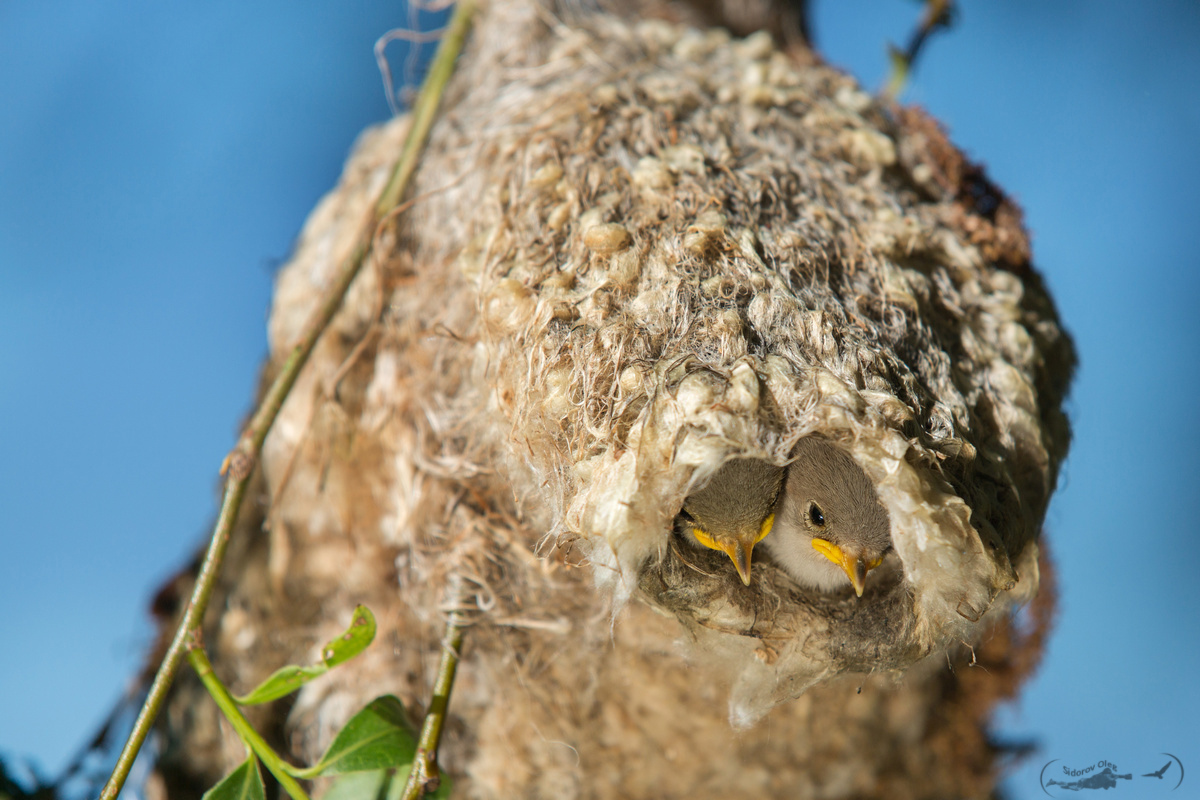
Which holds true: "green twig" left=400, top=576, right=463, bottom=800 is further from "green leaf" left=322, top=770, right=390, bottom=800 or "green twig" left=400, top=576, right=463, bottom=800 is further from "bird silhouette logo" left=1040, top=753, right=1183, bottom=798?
"bird silhouette logo" left=1040, top=753, right=1183, bottom=798

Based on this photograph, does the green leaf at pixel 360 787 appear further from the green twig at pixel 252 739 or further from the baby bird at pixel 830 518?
the baby bird at pixel 830 518

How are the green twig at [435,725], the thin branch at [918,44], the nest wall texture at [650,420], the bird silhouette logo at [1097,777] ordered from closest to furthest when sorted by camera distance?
the nest wall texture at [650,420], the green twig at [435,725], the bird silhouette logo at [1097,777], the thin branch at [918,44]

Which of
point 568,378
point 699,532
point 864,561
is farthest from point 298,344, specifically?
point 864,561

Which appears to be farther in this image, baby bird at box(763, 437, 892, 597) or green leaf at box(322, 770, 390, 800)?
green leaf at box(322, 770, 390, 800)

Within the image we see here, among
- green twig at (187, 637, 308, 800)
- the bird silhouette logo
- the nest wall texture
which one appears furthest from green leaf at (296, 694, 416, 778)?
the bird silhouette logo

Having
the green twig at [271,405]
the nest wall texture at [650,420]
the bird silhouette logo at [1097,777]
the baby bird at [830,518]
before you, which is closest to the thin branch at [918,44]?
the nest wall texture at [650,420]

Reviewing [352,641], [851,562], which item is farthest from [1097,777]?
[352,641]

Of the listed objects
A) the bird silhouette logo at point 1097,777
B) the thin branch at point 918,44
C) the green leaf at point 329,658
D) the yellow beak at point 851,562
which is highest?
the thin branch at point 918,44
